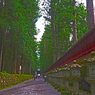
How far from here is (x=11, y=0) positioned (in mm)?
18797

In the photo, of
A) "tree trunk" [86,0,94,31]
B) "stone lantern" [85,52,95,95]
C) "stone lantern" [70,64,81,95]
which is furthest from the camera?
"tree trunk" [86,0,94,31]

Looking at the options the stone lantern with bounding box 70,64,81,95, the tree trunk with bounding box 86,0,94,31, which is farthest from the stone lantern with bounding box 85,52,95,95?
the tree trunk with bounding box 86,0,94,31

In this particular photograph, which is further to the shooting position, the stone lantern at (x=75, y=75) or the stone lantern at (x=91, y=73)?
the stone lantern at (x=75, y=75)

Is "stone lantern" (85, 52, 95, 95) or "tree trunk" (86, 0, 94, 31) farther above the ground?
"tree trunk" (86, 0, 94, 31)

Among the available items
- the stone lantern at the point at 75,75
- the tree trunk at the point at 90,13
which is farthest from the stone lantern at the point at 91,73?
the tree trunk at the point at 90,13

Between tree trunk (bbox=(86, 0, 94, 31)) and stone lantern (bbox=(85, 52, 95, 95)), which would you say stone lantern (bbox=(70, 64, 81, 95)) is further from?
tree trunk (bbox=(86, 0, 94, 31))

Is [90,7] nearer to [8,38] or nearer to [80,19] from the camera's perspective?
[80,19]

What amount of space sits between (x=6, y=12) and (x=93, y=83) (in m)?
17.3

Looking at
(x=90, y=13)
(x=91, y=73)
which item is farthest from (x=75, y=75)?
(x=90, y=13)

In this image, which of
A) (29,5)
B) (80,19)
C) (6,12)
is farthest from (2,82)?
(29,5)

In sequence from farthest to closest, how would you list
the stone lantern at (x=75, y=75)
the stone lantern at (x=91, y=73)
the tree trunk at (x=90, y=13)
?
1. the tree trunk at (x=90, y=13)
2. the stone lantern at (x=75, y=75)
3. the stone lantern at (x=91, y=73)

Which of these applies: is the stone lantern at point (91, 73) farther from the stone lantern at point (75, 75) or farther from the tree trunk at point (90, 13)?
the tree trunk at point (90, 13)

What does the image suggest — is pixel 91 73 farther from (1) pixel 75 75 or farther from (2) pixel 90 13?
(2) pixel 90 13

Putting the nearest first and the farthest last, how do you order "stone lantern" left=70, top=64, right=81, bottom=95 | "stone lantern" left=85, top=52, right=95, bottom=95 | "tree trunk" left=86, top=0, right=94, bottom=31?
"stone lantern" left=85, top=52, right=95, bottom=95
"stone lantern" left=70, top=64, right=81, bottom=95
"tree trunk" left=86, top=0, right=94, bottom=31
